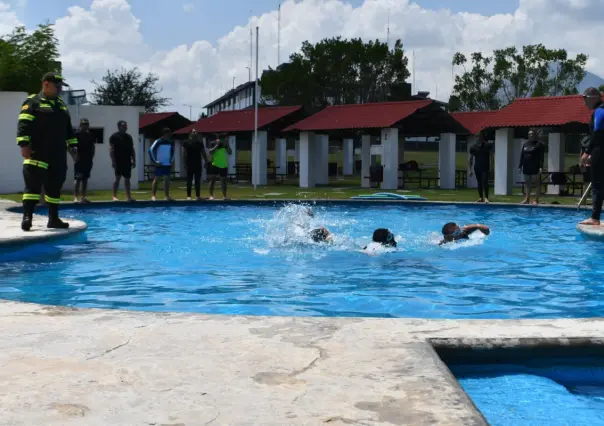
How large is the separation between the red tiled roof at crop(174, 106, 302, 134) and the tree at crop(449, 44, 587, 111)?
23362 millimetres

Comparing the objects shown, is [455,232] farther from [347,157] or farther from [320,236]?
[347,157]

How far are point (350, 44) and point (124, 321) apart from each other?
60530 mm

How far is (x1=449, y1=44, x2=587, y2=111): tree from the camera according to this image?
51.9 meters

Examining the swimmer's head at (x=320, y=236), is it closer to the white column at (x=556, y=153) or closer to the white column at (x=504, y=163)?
the white column at (x=504, y=163)

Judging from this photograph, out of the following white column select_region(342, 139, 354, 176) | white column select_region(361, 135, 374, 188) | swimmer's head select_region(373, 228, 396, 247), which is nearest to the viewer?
swimmer's head select_region(373, 228, 396, 247)

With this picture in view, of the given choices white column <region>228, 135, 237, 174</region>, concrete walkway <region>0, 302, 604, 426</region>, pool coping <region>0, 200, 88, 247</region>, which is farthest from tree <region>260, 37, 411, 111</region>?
concrete walkway <region>0, 302, 604, 426</region>

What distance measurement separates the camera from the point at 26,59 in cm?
2744

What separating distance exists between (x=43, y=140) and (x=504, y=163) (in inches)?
800

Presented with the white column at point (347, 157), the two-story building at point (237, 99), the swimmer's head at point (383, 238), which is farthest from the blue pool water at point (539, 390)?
the two-story building at point (237, 99)

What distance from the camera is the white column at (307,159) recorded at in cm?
3216

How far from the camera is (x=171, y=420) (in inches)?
115

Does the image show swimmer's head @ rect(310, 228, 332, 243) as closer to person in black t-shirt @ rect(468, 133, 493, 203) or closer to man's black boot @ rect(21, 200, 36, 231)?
man's black boot @ rect(21, 200, 36, 231)

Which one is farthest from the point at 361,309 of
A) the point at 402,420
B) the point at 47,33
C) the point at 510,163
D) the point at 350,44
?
the point at 350,44

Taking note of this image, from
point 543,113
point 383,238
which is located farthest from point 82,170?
point 543,113
